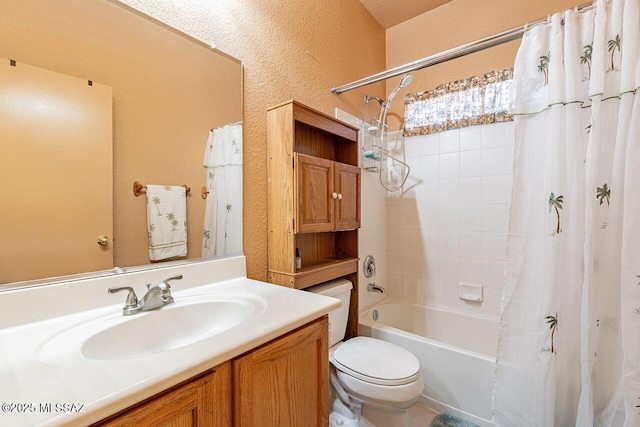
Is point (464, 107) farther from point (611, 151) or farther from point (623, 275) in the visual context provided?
point (623, 275)

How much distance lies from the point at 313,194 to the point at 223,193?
42 cm

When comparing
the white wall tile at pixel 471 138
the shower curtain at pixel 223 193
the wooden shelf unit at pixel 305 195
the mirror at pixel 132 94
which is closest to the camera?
the mirror at pixel 132 94

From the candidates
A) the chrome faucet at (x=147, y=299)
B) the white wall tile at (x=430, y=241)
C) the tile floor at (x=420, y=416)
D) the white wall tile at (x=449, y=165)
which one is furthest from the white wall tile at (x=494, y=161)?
the chrome faucet at (x=147, y=299)

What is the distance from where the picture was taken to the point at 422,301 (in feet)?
7.13

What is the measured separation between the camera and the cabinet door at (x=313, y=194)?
4.14 feet

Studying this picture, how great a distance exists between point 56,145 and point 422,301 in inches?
89.9

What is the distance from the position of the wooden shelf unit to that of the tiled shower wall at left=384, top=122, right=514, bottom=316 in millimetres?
562

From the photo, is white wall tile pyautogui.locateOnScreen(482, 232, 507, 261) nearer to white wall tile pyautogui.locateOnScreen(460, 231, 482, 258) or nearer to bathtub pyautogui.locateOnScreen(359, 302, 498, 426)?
white wall tile pyautogui.locateOnScreen(460, 231, 482, 258)

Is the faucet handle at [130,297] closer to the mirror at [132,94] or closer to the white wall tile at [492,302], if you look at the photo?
the mirror at [132,94]

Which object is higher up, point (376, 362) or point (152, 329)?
point (152, 329)

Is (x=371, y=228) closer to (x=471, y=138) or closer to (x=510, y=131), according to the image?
(x=471, y=138)

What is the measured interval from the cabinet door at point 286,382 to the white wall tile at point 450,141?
5.61 ft

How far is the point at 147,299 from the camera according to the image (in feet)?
2.78

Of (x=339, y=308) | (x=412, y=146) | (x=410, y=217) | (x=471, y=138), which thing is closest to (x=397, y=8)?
(x=412, y=146)
